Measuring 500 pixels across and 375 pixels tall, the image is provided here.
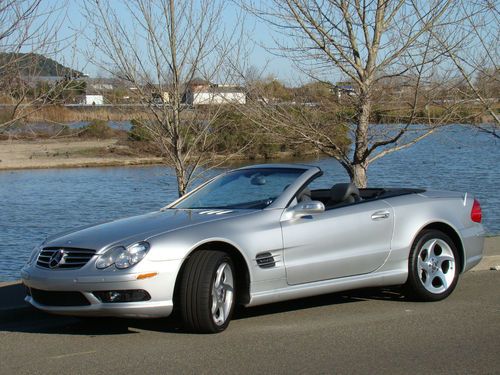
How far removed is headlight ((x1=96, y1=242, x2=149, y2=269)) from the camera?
6703 millimetres

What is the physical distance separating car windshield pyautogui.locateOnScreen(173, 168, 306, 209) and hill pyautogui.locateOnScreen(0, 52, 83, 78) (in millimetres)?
2743

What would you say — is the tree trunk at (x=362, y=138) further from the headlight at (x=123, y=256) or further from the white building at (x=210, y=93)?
the headlight at (x=123, y=256)

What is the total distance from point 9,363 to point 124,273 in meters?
1.09

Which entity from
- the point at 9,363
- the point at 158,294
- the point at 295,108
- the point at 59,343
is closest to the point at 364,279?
the point at 158,294

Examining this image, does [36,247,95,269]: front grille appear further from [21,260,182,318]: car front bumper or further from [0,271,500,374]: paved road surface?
[0,271,500,374]: paved road surface

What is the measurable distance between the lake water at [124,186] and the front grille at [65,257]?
6683mm

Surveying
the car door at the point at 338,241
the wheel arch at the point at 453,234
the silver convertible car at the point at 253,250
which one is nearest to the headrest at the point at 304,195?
the silver convertible car at the point at 253,250

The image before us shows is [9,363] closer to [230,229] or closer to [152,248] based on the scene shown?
[152,248]

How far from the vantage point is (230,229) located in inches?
281

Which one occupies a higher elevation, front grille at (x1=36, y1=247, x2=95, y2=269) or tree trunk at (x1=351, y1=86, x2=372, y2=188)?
tree trunk at (x1=351, y1=86, x2=372, y2=188)

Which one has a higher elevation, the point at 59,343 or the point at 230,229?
the point at 230,229

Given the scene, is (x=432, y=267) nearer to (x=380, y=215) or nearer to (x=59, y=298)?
(x=380, y=215)

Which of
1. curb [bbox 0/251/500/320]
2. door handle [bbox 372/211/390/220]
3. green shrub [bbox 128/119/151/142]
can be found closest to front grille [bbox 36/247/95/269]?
curb [bbox 0/251/500/320]

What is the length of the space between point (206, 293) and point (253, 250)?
2.11 feet
